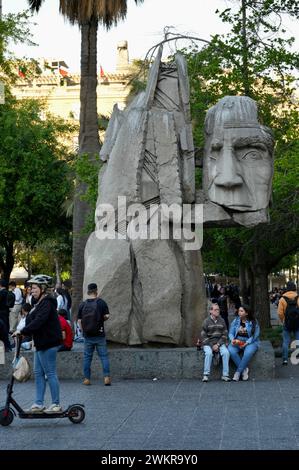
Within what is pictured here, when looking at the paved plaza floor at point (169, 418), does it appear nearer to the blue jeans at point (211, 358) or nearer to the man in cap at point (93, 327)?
the blue jeans at point (211, 358)

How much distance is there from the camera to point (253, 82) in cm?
2361

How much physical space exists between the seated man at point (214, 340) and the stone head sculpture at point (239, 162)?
184 cm

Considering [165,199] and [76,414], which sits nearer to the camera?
[76,414]

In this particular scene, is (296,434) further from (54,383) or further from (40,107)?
(40,107)

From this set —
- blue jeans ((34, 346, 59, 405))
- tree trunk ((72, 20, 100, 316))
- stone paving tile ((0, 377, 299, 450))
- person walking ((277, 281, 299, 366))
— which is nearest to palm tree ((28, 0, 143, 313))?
tree trunk ((72, 20, 100, 316))

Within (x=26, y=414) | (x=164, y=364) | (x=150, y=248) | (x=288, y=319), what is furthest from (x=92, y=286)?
(x=288, y=319)

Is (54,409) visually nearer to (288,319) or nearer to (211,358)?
(211,358)

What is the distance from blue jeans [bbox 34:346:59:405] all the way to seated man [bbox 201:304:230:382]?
4.15 meters

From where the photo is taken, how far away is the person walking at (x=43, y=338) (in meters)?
10.3

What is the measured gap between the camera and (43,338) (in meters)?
10.4

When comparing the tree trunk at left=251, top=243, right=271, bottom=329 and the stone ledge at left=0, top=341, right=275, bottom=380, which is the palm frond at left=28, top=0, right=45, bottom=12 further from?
the stone ledge at left=0, top=341, right=275, bottom=380

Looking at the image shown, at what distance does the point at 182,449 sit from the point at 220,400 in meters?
3.62

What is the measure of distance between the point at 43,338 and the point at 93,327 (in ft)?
10.3

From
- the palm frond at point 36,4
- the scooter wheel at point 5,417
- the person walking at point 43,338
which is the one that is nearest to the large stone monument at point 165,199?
the person walking at point 43,338
